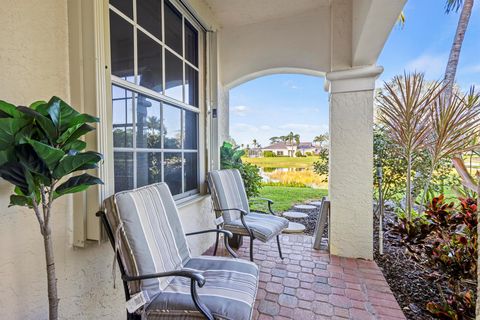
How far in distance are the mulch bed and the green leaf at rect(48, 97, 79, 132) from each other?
2.47 meters

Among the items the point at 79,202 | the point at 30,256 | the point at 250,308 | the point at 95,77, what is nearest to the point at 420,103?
the point at 250,308

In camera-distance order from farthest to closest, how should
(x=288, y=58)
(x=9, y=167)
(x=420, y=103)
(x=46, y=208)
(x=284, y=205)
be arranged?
1. (x=284, y=205)
2. (x=288, y=58)
3. (x=420, y=103)
4. (x=46, y=208)
5. (x=9, y=167)

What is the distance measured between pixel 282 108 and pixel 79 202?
583 centimetres

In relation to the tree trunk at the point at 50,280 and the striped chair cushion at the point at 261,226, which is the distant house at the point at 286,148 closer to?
the striped chair cushion at the point at 261,226

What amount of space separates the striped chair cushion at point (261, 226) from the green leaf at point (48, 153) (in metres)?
1.81

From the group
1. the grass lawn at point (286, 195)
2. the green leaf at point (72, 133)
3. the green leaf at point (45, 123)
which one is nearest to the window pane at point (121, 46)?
the green leaf at point (72, 133)

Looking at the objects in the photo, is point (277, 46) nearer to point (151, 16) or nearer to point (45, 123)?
point (151, 16)

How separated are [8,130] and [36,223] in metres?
0.57

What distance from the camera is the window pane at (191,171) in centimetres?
257

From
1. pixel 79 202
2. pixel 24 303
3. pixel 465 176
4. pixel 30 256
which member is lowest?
pixel 24 303

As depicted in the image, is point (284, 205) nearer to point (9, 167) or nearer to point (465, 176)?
point (465, 176)

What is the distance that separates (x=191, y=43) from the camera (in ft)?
8.77

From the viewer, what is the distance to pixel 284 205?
15.2 ft

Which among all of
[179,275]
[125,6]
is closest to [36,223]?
[179,275]
